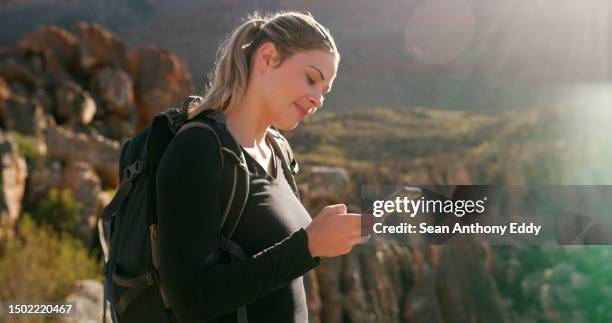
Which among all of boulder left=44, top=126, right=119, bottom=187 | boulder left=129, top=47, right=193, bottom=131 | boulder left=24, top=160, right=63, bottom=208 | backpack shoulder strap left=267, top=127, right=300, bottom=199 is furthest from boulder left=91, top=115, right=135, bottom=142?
backpack shoulder strap left=267, top=127, right=300, bottom=199

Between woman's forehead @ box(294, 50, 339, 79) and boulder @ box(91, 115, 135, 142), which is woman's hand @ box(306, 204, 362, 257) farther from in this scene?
boulder @ box(91, 115, 135, 142)

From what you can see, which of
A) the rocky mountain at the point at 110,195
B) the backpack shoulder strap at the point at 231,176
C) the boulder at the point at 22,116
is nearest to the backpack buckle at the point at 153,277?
the backpack shoulder strap at the point at 231,176

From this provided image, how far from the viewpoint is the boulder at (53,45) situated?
16719mm

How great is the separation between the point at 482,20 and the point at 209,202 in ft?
243

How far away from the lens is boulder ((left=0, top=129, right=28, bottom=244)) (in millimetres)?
8789

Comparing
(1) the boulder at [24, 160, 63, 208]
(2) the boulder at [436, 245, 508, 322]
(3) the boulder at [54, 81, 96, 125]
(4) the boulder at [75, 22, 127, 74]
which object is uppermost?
(4) the boulder at [75, 22, 127, 74]

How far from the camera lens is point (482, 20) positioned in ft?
234

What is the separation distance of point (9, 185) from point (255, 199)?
8.72 m

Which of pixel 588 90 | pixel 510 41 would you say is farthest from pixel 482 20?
pixel 588 90

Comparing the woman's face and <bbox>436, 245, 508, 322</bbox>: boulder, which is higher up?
<bbox>436, 245, 508, 322</bbox>: boulder

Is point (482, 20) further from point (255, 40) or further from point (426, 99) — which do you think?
point (255, 40)

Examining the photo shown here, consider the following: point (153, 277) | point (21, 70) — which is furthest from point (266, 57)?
point (21, 70)

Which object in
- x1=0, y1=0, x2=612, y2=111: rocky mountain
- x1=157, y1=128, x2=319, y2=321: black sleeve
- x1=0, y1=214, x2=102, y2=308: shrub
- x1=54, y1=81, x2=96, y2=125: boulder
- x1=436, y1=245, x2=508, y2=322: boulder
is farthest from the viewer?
x1=0, y1=0, x2=612, y2=111: rocky mountain

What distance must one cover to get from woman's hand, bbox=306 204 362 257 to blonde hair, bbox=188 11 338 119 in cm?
34
